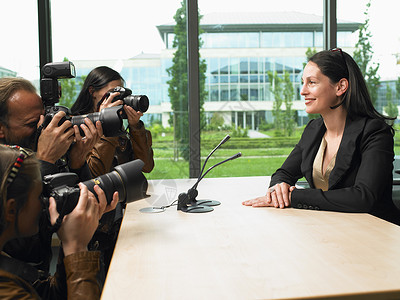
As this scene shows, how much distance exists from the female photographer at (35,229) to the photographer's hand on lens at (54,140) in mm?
538

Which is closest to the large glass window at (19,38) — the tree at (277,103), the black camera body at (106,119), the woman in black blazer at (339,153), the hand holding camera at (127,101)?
the hand holding camera at (127,101)

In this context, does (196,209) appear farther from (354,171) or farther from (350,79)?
(350,79)

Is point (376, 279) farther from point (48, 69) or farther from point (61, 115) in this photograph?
point (48, 69)

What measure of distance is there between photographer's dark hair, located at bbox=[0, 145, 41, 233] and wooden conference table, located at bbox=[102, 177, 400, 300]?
10.6 inches

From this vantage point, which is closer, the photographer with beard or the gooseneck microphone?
Result: the photographer with beard

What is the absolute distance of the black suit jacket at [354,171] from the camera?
1558 mm

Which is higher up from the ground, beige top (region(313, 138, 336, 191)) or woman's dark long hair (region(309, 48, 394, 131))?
woman's dark long hair (region(309, 48, 394, 131))

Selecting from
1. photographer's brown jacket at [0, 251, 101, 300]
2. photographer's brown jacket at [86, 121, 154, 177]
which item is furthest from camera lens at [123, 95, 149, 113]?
photographer's brown jacket at [0, 251, 101, 300]

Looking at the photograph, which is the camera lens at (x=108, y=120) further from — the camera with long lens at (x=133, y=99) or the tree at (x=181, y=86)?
the tree at (x=181, y=86)

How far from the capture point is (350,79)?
1.95 meters

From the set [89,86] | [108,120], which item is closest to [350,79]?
[108,120]

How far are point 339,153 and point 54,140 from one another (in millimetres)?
1261

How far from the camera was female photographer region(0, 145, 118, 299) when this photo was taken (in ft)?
2.77

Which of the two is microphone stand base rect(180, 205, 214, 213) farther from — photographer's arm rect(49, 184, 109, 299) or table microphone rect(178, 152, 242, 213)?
photographer's arm rect(49, 184, 109, 299)
